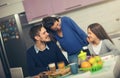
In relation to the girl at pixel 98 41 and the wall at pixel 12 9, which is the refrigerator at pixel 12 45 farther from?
the girl at pixel 98 41

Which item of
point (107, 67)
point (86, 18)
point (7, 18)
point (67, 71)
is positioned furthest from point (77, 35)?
point (7, 18)

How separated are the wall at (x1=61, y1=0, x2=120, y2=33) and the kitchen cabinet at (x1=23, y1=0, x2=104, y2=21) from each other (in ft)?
0.77

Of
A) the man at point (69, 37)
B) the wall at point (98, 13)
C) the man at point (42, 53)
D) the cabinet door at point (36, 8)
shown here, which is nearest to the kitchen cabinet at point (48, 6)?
the cabinet door at point (36, 8)

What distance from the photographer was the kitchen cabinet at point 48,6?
13.2ft

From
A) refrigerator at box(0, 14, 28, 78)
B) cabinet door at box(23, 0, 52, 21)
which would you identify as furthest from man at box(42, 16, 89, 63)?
refrigerator at box(0, 14, 28, 78)

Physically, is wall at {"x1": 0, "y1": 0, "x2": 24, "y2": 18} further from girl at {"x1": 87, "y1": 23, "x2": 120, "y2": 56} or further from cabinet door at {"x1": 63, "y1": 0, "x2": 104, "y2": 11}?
girl at {"x1": 87, "y1": 23, "x2": 120, "y2": 56}

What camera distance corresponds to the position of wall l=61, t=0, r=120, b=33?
3.99m

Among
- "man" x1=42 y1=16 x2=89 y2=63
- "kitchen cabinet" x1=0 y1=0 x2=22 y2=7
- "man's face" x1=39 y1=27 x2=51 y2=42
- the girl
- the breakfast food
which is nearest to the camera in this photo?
the breakfast food

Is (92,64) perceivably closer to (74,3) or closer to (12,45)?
(74,3)

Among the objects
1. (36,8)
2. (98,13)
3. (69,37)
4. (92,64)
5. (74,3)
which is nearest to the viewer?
(92,64)

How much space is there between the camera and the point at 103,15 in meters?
4.10

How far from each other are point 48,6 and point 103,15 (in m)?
0.92

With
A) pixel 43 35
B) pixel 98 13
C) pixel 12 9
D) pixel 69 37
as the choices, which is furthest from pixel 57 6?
pixel 43 35

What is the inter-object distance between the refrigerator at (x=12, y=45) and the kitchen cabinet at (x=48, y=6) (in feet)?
0.87
